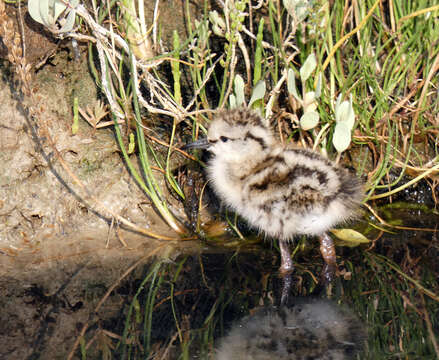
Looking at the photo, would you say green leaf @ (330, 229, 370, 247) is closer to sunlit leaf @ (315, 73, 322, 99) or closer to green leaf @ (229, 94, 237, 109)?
sunlit leaf @ (315, 73, 322, 99)

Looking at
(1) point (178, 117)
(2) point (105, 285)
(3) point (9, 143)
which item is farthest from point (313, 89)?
(3) point (9, 143)

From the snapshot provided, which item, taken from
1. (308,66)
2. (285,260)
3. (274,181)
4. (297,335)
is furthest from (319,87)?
(297,335)

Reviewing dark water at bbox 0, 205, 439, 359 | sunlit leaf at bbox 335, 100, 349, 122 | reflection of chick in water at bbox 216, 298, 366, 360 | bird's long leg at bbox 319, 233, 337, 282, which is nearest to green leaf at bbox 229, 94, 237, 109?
sunlit leaf at bbox 335, 100, 349, 122

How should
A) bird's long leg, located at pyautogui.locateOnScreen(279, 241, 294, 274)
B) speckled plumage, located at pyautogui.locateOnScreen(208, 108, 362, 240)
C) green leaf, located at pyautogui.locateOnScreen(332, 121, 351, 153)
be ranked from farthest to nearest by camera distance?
green leaf, located at pyautogui.locateOnScreen(332, 121, 351, 153)
bird's long leg, located at pyautogui.locateOnScreen(279, 241, 294, 274)
speckled plumage, located at pyautogui.locateOnScreen(208, 108, 362, 240)

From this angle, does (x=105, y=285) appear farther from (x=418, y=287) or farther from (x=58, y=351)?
(x=418, y=287)

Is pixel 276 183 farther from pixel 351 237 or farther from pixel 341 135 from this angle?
pixel 351 237

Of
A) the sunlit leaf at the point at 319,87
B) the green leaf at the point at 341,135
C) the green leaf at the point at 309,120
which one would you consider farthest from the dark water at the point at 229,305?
the sunlit leaf at the point at 319,87
